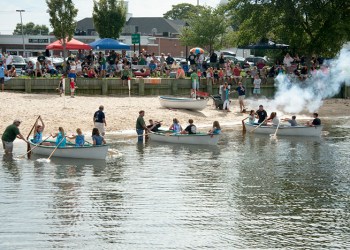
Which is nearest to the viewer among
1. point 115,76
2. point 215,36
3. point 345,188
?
point 345,188

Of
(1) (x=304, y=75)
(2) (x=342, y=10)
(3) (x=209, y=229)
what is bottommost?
(3) (x=209, y=229)

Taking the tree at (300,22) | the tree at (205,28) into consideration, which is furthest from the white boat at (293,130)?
the tree at (205,28)

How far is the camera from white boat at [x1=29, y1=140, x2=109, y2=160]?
30.4 meters

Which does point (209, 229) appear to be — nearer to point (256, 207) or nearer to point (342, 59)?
point (256, 207)

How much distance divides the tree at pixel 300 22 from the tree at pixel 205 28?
21.3 metres

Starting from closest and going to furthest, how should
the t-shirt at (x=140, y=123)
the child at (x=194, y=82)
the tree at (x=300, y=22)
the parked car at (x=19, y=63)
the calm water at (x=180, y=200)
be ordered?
1. the calm water at (x=180, y=200)
2. the t-shirt at (x=140, y=123)
3. the child at (x=194, y=82)
4. the tree at (x=300, y=22)
5. the parked car at (x=19, y=63)

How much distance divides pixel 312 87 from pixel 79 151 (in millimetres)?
26416

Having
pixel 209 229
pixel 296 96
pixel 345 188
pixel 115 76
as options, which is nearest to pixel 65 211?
pixel 209 229

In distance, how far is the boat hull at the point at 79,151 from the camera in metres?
30.4

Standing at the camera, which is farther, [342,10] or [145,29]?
[145,29]

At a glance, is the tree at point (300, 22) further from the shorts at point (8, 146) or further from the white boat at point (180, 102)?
the shorts at point (8, 146)

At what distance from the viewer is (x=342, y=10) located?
52625mm

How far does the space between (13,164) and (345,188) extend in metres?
13.5

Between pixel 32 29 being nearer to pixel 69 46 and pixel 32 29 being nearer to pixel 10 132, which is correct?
pixel 69 46
